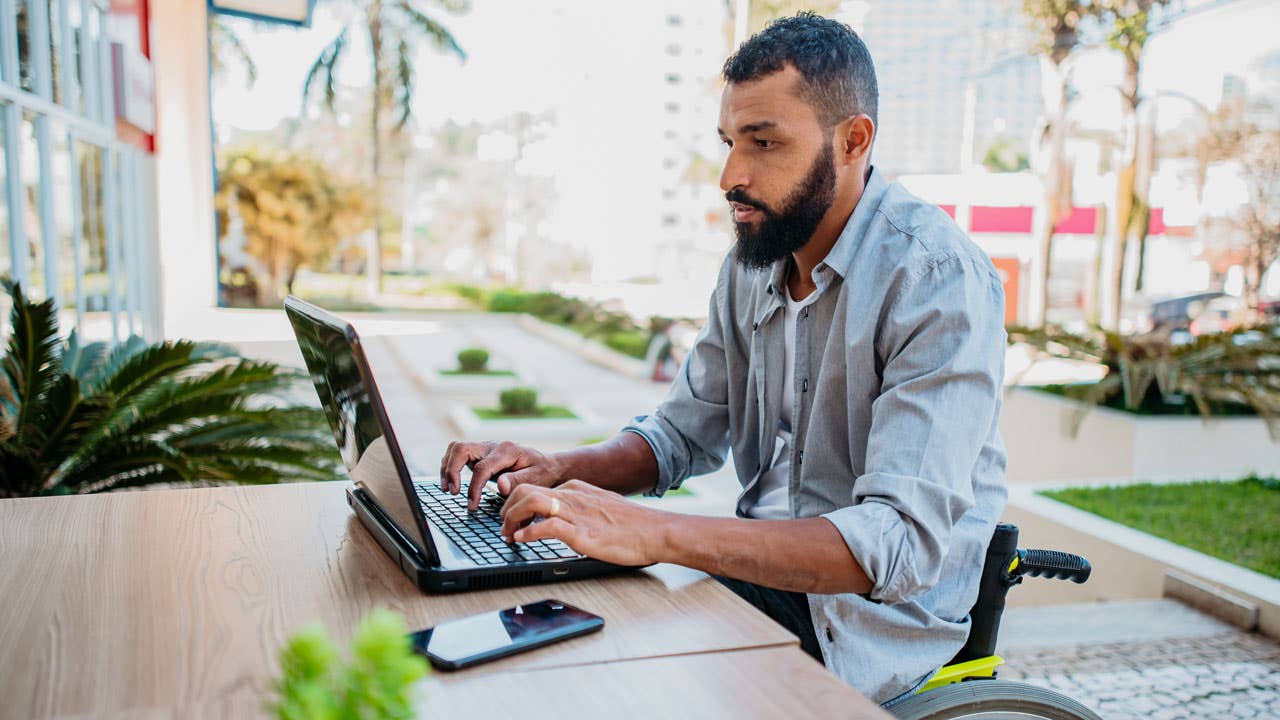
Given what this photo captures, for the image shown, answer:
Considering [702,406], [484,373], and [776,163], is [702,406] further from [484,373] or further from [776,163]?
[484,373]

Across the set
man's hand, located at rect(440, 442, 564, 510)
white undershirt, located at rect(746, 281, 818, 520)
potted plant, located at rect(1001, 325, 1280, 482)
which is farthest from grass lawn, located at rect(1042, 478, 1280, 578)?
man's hand, located at rect(440, 442, 564, 510)

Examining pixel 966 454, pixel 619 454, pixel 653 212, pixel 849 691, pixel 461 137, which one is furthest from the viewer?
pixel 461 137

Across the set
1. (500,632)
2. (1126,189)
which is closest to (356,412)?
(500,632)

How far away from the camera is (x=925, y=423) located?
1518mm

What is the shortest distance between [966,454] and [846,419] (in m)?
0.28

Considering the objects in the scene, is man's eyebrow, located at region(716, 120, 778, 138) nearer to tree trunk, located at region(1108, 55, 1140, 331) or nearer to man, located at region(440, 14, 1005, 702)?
man, located at region(440, 14, 1005, 702)

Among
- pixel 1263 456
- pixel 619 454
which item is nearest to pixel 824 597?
pixel 619 454

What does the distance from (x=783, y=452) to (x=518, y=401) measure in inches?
295

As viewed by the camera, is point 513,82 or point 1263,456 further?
point 513,82

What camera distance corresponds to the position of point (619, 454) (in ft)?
6.72

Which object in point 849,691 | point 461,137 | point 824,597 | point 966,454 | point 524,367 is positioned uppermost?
point 461,137

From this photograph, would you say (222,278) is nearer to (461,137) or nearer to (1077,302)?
(1077,302)

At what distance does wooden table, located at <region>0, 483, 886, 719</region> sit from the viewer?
3.29 ft

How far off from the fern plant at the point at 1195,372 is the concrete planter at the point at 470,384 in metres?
6.31
